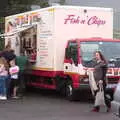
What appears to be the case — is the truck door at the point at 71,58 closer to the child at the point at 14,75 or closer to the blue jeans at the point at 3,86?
the child at the point at 14,75

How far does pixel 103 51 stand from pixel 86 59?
68 cm

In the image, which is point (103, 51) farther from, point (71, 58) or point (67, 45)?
point (67, 45)

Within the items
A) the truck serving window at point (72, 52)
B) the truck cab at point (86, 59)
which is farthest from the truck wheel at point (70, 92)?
the truck serving window at point (72, 52)

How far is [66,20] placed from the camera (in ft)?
60.7

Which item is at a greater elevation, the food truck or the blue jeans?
the food truck

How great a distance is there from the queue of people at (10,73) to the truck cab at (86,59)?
1.88 m

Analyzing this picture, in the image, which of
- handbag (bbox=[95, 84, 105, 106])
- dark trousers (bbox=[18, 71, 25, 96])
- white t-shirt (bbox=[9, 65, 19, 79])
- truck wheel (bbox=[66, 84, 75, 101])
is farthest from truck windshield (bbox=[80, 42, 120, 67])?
dark trousers (bbox=[18, 71, 25, 96])

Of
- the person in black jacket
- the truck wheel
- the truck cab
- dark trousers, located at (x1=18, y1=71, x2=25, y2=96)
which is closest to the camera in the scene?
the truck cab

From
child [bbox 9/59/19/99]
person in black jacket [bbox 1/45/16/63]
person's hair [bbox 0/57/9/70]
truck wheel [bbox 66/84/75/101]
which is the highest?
person in black jacket [bbox 1/45/16/63]

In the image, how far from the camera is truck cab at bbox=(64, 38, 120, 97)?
1716 cm

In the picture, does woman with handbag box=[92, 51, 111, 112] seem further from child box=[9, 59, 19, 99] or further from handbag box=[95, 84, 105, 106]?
child box=[9, 59, 19, 99]

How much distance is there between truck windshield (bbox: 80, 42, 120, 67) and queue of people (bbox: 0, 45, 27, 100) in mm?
2556

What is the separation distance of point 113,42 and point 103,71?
2.85 m

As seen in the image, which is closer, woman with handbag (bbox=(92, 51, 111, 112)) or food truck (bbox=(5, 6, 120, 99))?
woman with handbag (bbox=(92, 51, 111, 112))
